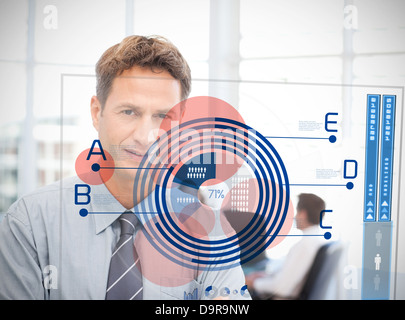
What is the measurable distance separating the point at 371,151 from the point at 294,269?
47 centimetres

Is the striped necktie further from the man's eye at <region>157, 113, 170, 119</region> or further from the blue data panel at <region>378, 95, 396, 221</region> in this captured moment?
the blue data panel at <region>378, 95, 396, 221</region>

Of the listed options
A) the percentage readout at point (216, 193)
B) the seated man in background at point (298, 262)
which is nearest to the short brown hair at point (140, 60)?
the percentage readout at point (216, 193)

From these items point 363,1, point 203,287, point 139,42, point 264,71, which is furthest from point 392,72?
point 203,287

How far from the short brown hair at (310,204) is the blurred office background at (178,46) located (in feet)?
0.79

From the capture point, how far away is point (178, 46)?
1.16 meters

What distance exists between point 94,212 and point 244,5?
0.82m

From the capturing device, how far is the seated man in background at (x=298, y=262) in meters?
1.19

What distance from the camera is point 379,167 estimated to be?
48.1 inches

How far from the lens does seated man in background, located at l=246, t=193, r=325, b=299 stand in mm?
1191

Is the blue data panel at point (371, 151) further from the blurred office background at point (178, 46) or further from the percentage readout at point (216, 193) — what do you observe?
the percentage readout at point (216, 193)

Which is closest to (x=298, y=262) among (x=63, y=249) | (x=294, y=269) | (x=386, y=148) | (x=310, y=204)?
(x=294, y=269)

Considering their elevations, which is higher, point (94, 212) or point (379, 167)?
point (379, 167)

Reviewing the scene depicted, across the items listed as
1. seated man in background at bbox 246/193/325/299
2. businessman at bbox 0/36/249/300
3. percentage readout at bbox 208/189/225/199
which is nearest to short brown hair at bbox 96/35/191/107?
businessman at bbox 0/36/249/300
